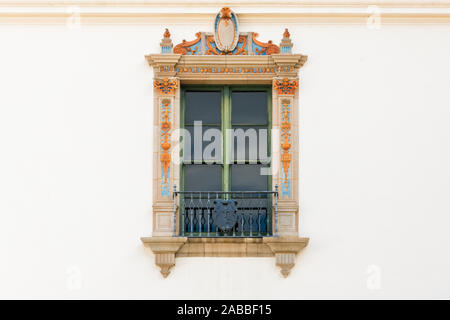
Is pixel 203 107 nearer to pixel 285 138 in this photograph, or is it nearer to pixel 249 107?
pixel 249 107

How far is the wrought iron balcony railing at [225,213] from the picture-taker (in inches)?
326

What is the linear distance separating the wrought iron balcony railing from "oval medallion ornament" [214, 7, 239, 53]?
202cm

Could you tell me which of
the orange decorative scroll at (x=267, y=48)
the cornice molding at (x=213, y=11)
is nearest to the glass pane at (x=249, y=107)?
the orange decorative scroll at (x=267, y=48)

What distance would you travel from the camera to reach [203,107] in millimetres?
8914

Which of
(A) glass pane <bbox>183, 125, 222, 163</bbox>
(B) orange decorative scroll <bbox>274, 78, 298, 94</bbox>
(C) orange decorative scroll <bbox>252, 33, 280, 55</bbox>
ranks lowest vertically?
(A) glass pane <bbox>183, 125, 222, 163</bbox>

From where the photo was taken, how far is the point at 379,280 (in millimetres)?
8242

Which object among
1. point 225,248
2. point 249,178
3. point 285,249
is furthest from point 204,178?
point 285,249

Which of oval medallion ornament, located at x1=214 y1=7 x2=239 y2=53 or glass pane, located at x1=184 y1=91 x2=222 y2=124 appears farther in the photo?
glass pane, located at x1=184 y1=91 x2=222 y2=124

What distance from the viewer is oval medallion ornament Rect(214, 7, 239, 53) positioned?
870 centimetres

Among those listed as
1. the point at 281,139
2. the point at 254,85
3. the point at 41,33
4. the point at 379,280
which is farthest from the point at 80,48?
the point at 379,280

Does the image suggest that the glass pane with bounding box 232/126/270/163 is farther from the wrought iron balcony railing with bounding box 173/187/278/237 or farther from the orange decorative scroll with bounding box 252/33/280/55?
the orange decorative scroll with bounding box 252/33/280/55

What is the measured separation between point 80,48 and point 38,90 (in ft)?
2.65

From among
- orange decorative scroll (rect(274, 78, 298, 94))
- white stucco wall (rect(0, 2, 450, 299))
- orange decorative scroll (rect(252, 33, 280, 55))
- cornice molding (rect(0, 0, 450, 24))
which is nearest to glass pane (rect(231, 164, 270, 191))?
white stucco wall (rect(0, 2, 450, 299))

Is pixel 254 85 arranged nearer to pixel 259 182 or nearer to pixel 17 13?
pixel 259 182
